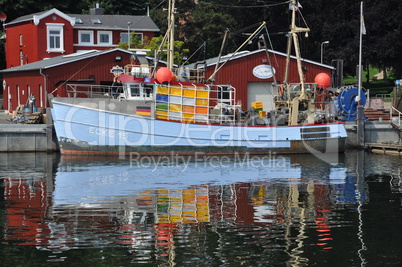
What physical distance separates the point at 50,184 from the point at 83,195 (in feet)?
12.0

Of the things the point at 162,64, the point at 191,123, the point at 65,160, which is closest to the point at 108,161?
the point at 65,160

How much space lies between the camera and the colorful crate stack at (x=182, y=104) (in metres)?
40.8

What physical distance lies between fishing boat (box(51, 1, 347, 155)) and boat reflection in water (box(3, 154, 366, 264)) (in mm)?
2553

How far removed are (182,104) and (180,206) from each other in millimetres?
16223

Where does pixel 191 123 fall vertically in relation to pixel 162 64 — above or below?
below

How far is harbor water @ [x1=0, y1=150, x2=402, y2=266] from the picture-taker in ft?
61.7

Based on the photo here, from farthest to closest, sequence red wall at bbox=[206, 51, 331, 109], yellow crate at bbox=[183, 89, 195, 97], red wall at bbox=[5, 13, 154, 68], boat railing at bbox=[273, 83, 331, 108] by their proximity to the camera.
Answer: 1. red wall at bbox=[5, 13, 154, 68]
2. red wall at bbox=[206, 51, 331, 109]
3. boat railing at bbox=[273, 83, 331, 108]
4. yellow crate at bbox=[183, 89, 195, 97]

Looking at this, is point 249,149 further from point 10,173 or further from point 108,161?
point 10,173

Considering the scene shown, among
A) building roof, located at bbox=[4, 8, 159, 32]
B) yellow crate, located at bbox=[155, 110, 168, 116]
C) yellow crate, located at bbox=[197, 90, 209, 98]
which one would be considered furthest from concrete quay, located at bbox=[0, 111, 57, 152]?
building roof, located at bbox=[4, 8, 159, 32]

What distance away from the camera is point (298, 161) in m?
39.5

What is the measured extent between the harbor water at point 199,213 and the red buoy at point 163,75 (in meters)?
5.30

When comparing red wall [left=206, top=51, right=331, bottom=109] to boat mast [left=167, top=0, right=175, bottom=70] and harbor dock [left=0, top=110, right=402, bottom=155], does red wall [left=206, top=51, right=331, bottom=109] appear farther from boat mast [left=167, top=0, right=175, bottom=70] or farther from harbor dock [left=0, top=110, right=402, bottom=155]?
harbor dock [left=0, top=110, right=402, bottom=155]

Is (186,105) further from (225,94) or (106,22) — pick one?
(106,22)

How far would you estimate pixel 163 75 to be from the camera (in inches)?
Result: 1580
